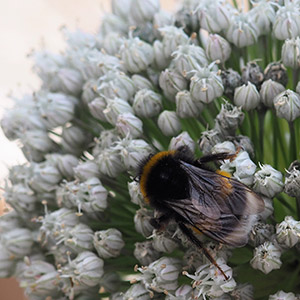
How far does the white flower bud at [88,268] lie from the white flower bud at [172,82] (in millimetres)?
361

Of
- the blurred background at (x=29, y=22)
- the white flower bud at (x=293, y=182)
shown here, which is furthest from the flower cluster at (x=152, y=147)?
the blurred background at (x=29, y=22)

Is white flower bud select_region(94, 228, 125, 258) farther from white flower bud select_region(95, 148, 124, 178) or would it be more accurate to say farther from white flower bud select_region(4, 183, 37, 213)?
white flower bud select_region(4, 183, 37, 213)

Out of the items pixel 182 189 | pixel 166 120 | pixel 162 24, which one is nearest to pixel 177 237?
pixel 182 189

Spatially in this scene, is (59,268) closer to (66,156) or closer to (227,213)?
(66,156)

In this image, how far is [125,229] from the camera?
1.27 m

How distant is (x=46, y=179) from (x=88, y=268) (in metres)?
0.24

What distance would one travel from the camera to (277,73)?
3.82ft

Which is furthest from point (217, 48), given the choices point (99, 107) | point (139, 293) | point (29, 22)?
point (29, 22)

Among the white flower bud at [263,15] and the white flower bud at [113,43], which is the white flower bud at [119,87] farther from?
the white flower bud at [263,15]

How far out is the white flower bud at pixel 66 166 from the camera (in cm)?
133

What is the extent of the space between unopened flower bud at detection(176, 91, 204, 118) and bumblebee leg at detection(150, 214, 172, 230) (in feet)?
0.73

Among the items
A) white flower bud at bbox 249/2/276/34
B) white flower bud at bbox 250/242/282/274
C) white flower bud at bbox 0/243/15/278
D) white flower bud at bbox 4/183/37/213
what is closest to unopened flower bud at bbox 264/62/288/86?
white flower bud at bbox 249/2/276/34

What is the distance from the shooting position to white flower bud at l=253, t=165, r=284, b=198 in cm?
103

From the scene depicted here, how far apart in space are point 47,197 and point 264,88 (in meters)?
0.54
